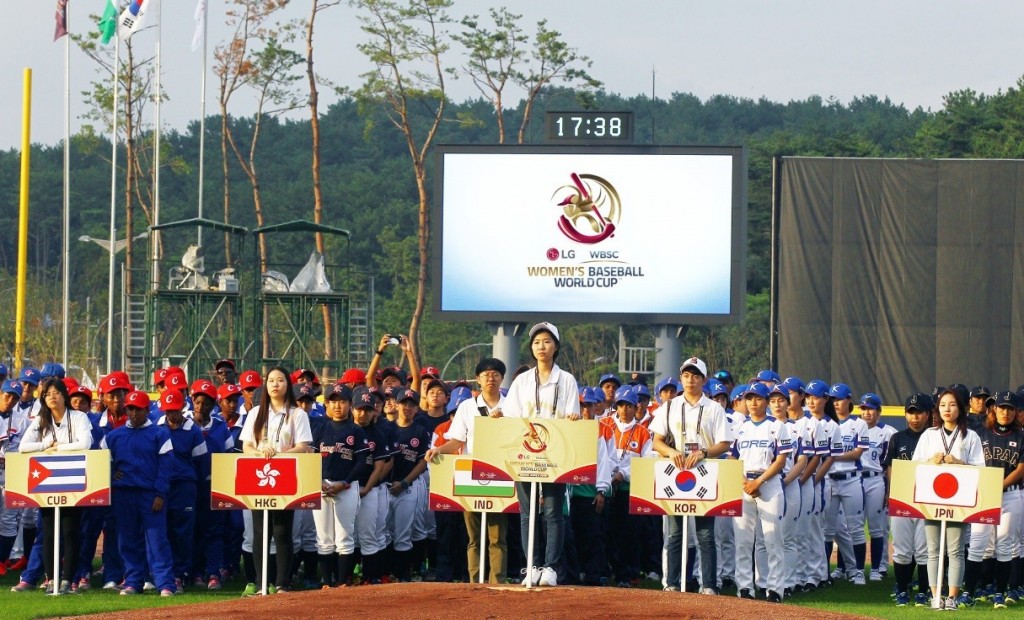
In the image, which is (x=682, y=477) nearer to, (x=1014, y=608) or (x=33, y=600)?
(x=1014, y=608)

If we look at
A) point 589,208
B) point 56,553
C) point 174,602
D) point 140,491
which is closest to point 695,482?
point 174,602

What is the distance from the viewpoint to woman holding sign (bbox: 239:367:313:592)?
42.4 ft

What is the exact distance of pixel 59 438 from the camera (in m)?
13.5

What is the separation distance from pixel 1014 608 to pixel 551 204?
14108 millimetres

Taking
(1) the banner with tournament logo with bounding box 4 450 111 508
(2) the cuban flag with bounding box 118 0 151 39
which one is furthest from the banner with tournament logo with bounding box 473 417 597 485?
(2) the cuban flag with bounding box 118 0 151 39

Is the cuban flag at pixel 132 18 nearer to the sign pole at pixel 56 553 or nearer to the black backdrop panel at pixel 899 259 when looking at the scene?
the black backdrop panel at pixel 899 259

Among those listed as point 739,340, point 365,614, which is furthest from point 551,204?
point 739,340

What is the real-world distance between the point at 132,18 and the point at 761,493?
93.2 ft

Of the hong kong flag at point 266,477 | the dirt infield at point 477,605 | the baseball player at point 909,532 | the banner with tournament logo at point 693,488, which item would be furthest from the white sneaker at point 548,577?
the baseball player at point 909,532

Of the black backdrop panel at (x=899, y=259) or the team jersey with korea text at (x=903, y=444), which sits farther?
the black backdrop panel at (x=899, y=259)

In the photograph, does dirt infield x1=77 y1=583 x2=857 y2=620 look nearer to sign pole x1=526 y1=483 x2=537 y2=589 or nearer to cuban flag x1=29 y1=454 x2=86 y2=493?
sign pole x1=526 y1=483 x2=537 y2=589

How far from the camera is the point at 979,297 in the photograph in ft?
106

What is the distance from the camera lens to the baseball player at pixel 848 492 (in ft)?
51.7

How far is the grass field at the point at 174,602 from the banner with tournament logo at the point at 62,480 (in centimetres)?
78
